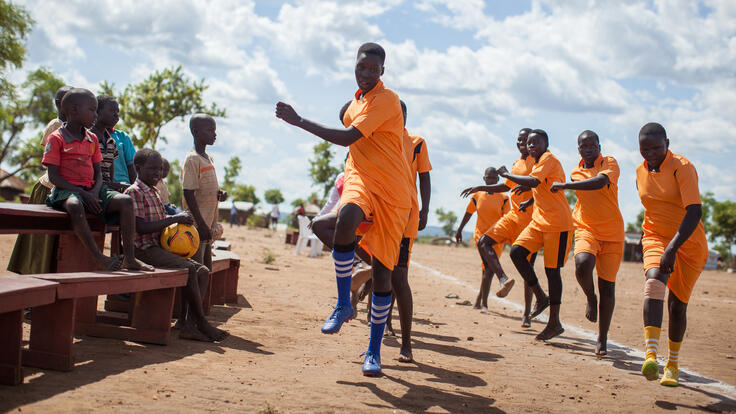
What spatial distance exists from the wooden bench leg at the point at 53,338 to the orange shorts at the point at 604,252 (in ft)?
17.4

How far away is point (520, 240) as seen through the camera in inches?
327

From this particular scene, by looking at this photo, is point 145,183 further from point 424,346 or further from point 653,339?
point 653,339

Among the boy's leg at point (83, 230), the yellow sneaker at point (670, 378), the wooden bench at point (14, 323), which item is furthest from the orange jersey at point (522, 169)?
the wooden bench at point (14, 323)

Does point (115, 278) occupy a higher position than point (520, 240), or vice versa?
point (520, 240)

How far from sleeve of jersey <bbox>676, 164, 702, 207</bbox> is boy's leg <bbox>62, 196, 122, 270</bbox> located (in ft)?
16.1

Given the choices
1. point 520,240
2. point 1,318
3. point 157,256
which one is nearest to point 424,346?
point 520,240

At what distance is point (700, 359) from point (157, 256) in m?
6.03

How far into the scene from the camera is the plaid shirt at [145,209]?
6.02 metres

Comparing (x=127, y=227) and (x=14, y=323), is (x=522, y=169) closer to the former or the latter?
(x=127, y=227)

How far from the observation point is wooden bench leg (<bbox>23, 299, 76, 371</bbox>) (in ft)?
14.4

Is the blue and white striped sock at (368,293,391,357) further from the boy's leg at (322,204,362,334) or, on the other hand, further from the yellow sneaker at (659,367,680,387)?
the yellow sneaker at (659,367,680,387)

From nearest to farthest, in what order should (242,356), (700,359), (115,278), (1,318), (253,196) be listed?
(1,318) → (115,278) → (242,356) → (700,359) → (253,196)

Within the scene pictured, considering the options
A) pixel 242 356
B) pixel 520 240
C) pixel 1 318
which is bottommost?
pixel 242 356

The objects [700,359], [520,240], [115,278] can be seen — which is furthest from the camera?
[520,240]
